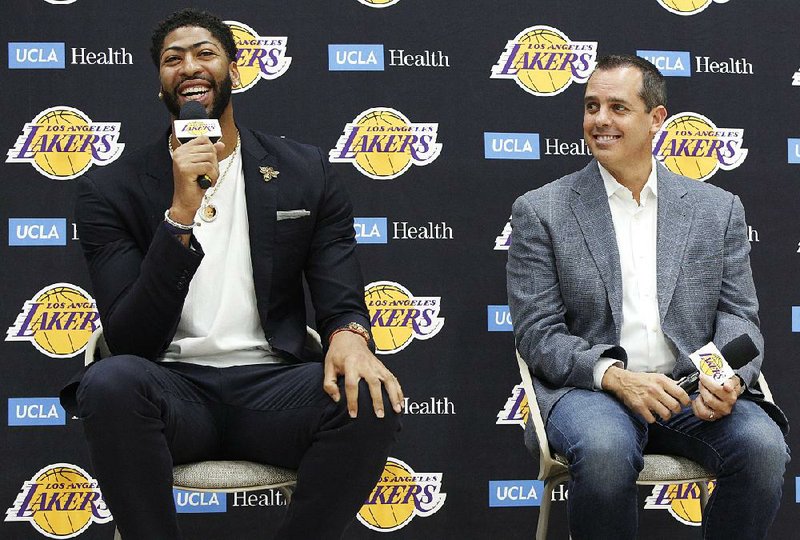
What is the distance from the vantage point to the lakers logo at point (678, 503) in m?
3.75

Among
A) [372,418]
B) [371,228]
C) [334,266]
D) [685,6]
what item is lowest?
[372,418]

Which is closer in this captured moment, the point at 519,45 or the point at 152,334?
the point at 152,334

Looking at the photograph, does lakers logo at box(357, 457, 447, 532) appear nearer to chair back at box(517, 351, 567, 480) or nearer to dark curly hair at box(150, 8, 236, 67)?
chair back at box(517, 351, 567, 480)

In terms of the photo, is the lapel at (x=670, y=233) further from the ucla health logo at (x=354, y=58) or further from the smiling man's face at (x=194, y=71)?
the smiling man's face at (x=194, y=71)

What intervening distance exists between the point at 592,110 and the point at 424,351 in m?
1.15

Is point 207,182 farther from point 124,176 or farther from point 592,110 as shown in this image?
point 592,110

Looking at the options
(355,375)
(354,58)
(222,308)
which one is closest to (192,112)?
(222,308)

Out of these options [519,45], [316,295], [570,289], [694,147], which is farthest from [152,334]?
[694,147]

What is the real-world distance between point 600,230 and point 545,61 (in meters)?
1.07

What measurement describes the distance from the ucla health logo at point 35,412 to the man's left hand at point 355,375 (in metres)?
1.59

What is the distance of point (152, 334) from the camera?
8.11 ft

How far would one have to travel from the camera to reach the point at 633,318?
2857mm

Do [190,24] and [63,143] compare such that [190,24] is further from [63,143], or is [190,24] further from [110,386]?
[110,386]

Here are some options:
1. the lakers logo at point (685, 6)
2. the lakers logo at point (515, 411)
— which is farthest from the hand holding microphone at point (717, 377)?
the lakers logo at point (685, 6)
